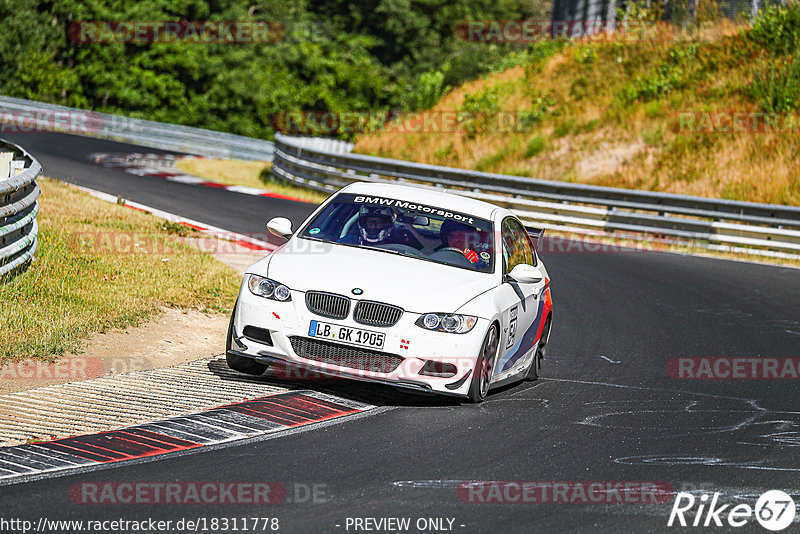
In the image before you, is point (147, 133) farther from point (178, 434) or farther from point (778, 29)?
point (178, 434)

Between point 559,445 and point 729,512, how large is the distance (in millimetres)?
1447

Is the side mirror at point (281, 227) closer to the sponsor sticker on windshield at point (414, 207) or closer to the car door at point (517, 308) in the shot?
the sponsor sticker on windshield at point (414, 207)

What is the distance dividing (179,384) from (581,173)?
19344 millimetres

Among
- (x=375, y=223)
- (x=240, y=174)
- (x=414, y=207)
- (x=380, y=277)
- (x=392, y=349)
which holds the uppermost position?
(x=414, y=207)

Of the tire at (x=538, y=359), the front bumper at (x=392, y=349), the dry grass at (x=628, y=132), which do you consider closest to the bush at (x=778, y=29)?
the dry grass at (x=628, y=132)

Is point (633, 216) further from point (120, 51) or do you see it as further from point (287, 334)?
point (120, 51)

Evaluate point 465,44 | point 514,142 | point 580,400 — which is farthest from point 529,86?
point 465,44

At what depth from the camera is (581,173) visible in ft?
86.0

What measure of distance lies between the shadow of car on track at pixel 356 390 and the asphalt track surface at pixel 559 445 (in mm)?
27

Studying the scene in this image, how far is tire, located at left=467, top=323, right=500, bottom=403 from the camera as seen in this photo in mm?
7781

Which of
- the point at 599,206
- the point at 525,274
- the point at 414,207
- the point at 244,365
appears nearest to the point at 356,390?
the point at 244,365

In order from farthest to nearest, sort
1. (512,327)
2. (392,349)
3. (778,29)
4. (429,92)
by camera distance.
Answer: (429,92), (778,29), (512,327), (392,349)

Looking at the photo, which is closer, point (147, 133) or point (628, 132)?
point (628, 132)

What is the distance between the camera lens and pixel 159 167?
28109 millimetres
